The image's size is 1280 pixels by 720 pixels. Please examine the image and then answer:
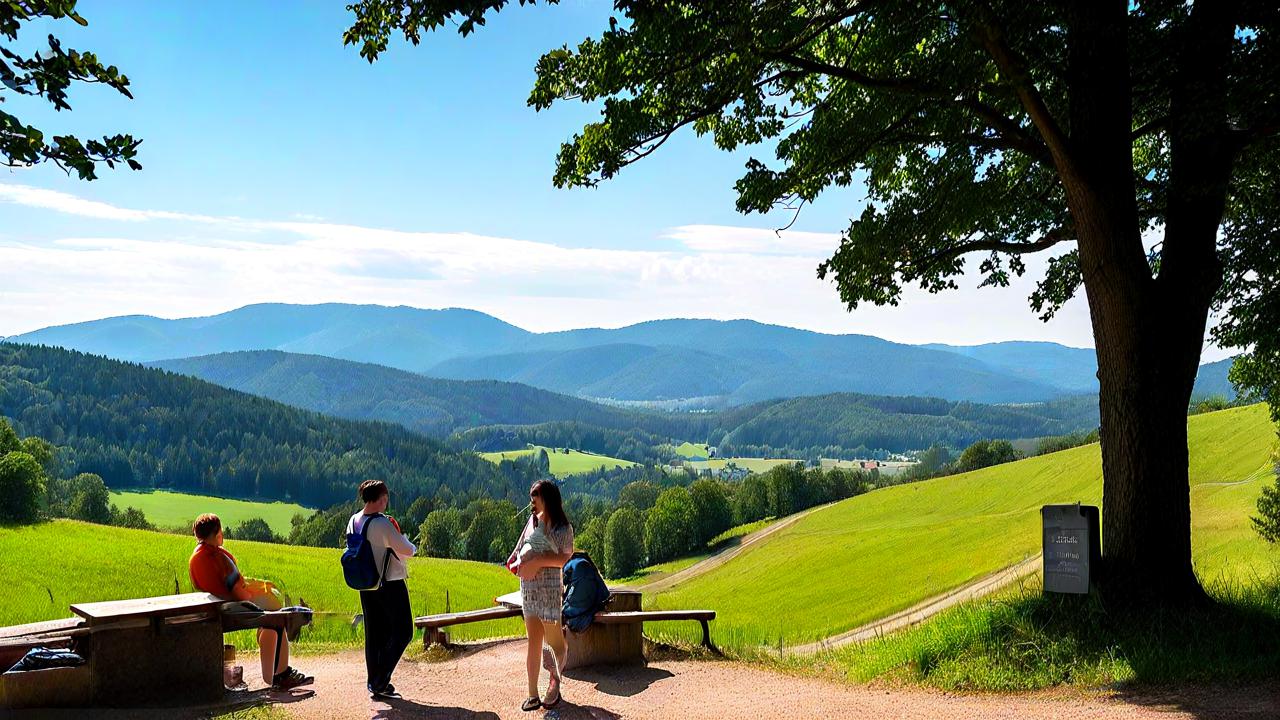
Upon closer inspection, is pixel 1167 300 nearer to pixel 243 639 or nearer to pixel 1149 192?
pixel 1149 192

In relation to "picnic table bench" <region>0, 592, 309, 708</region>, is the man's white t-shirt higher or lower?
higher

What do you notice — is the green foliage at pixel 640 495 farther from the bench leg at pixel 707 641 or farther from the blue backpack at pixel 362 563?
the blue backpack at pixel 362 563

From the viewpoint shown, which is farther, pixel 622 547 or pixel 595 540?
pixel 595 540

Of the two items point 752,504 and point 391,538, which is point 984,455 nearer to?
point 752,504

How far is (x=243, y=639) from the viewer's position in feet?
57.3

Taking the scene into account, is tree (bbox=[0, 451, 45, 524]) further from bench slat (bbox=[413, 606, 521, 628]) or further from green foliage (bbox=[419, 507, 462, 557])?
green foliage (bbox=[419, 507, 462, 557])

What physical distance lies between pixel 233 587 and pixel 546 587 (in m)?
3.20

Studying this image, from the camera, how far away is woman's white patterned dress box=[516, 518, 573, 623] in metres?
8.65

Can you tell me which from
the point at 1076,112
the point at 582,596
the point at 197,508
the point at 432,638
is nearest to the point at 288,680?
the point at 432,638

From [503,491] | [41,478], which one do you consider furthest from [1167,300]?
[503,491]

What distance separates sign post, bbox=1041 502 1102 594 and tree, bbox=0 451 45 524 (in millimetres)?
56202

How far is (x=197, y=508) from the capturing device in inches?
6019

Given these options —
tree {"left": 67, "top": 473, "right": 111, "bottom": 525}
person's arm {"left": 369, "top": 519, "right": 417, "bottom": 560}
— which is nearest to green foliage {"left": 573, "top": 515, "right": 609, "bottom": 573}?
tree {"left": 67, "top": 473, "right": 111, "bottom": 525}

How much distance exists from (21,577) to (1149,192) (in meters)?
42.2
